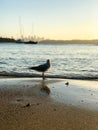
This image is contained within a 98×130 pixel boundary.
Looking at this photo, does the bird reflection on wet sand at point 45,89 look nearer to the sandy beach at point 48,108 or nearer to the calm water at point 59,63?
the sandy beach at point 48,108

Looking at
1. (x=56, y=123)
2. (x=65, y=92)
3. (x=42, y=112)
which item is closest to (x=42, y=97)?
(x=65, y=92)

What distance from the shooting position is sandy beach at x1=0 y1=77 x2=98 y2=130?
8342 mm

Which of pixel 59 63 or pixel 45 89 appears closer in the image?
pixel 45 89

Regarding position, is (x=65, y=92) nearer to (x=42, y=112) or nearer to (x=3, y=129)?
(x=42, y=112)

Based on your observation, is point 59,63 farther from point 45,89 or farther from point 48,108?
point 48,108

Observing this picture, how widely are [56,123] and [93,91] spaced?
528cm

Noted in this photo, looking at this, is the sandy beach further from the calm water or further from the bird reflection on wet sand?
the calm water

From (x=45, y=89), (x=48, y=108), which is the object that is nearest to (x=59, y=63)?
(x=45, y=89)

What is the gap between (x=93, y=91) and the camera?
1350 cm

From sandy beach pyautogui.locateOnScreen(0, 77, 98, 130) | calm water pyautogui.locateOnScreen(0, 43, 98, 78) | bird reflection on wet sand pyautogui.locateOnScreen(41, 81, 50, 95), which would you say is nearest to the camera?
sandy beach pyautogui.locateOnScreen(0, 77, 98, 130)

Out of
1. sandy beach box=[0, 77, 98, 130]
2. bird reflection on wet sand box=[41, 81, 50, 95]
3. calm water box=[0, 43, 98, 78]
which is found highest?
sandy beach box=[0, 77, 98, 130]

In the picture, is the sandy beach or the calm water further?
the calm water

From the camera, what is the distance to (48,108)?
10070mm

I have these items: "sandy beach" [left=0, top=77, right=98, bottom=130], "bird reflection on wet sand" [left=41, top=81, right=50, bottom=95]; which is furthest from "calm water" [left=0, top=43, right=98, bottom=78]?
"sandy beach" [left=0, top=77, right=98, bottom=130]
